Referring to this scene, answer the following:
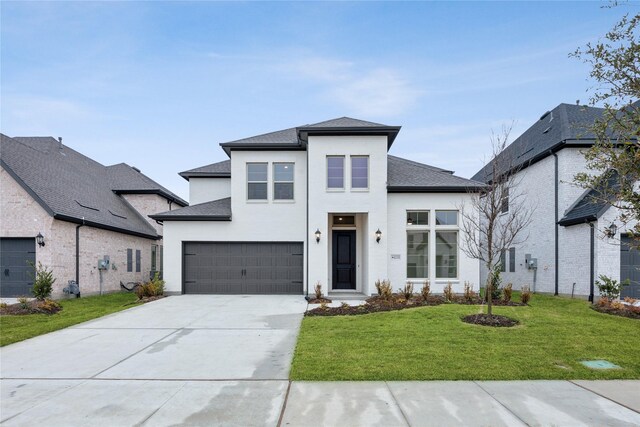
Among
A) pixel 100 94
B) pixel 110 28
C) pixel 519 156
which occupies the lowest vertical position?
pixel 519 156

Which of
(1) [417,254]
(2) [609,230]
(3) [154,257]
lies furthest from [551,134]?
(3) [154,257]

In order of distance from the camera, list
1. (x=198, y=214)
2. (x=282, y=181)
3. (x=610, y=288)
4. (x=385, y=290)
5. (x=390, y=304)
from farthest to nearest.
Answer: (x=282, y=181)
(x=198, y=214)
(x=385, y=290)
(x=610, y=288)
(x=390, y=304)

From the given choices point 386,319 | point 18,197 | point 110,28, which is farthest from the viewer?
point 110,28

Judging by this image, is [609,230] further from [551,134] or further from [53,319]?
[53,319]

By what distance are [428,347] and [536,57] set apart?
1448 centimetres

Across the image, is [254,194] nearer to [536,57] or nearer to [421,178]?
[421,178]

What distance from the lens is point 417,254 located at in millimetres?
14086

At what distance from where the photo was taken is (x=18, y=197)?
13.5 m

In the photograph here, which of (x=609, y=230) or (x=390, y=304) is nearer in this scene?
(x=609, y=230)

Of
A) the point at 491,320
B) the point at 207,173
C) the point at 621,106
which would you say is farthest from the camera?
the point at 207,173

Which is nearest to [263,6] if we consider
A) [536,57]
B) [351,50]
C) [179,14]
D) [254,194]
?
[179,14]

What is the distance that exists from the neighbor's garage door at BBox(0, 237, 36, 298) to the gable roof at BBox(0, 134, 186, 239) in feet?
5.73

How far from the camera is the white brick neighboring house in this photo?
12.5 meters

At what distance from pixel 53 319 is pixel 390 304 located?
980 cm
